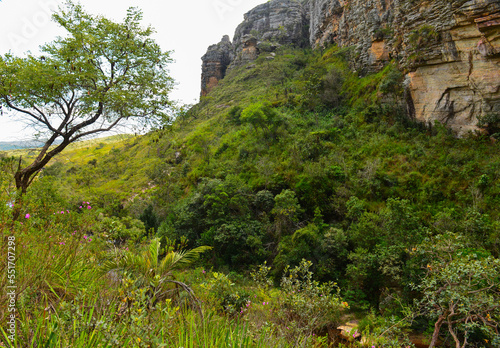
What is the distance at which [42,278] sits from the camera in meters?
2.13

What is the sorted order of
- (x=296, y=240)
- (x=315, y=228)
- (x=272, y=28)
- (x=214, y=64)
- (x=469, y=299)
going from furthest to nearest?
(x=214, y=64) < (x=272, y=28) < (x=315, y=228) < (x=296, y=240) < (x=469, y=299)

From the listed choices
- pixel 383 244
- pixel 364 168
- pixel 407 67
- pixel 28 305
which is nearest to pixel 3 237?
pixel 28 305

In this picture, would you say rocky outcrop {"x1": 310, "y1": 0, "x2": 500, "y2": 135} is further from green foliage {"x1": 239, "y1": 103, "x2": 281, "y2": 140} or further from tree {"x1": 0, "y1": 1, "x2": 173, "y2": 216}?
tree {"x1": 0, "y1": 1, "x2": 173, "y2": 216}

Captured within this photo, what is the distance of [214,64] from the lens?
208 feet

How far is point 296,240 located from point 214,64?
6273 centimetres

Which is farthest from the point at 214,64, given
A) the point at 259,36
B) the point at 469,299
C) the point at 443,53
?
the point at 469,299

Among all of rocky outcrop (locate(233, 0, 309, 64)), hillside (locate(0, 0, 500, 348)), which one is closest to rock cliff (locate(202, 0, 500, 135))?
hillside (locate(0, 0, 500, 348))

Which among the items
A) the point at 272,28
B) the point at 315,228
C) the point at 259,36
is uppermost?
the point at 272,28

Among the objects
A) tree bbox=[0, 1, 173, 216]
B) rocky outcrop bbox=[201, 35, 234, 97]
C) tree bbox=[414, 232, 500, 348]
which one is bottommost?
tree bbox=[414, 232, 500, 348]

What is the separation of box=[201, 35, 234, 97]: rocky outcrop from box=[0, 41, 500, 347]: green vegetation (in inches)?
1726

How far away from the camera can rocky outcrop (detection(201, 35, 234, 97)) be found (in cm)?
6246

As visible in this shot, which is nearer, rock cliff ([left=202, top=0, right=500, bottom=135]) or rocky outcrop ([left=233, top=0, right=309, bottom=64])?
rock cliff ([left=202, top=0, right=500, bottom=135])

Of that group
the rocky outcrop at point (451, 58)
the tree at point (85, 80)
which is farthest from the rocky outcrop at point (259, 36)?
the tree at point (85, 80)

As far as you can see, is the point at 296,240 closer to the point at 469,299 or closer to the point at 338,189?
the point at 338,189
